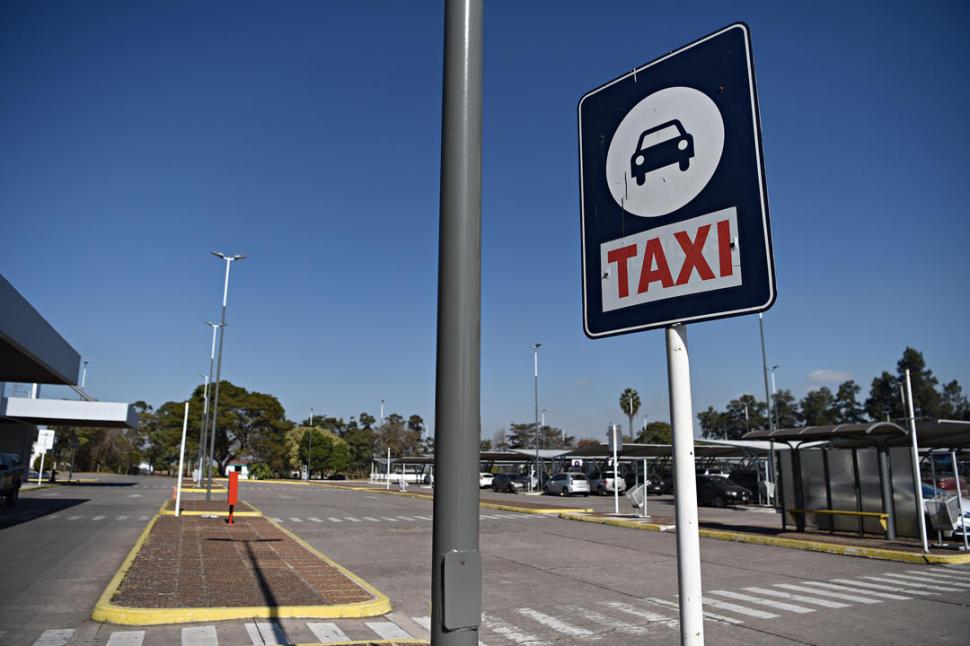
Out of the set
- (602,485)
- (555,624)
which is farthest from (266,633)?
(602,485)

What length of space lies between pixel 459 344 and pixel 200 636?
653cm

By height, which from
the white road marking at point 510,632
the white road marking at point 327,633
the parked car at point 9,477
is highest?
the parked car at point 9,477

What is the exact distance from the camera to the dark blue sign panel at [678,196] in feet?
7.63

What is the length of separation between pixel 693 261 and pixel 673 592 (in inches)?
368

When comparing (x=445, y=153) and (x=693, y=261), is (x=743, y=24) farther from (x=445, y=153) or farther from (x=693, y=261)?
(x=445, y=153)

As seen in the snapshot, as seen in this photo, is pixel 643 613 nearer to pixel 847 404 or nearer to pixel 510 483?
pixel 510 483

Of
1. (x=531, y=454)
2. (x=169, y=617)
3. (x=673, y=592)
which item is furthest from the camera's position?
(x=531, y=454)

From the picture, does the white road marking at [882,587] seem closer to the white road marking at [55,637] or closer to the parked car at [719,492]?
the white road marking at [55,637]

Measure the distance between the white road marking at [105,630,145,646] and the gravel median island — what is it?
76cm

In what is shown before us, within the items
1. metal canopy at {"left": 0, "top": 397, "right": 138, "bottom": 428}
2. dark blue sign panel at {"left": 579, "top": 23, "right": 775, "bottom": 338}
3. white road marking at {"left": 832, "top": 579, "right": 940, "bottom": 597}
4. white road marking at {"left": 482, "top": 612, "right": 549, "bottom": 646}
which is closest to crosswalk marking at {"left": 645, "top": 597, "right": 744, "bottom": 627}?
white road marking at {"left": 482, "top": 612, "right": 549, "bottom": 646}

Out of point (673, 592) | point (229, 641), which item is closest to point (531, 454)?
point (673, 592)

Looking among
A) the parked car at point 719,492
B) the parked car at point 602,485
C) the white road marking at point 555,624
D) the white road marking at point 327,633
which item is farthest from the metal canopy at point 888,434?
the parked car at point 602,485

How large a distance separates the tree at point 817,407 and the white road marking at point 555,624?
337 ft

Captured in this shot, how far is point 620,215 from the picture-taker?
2.69 metres
